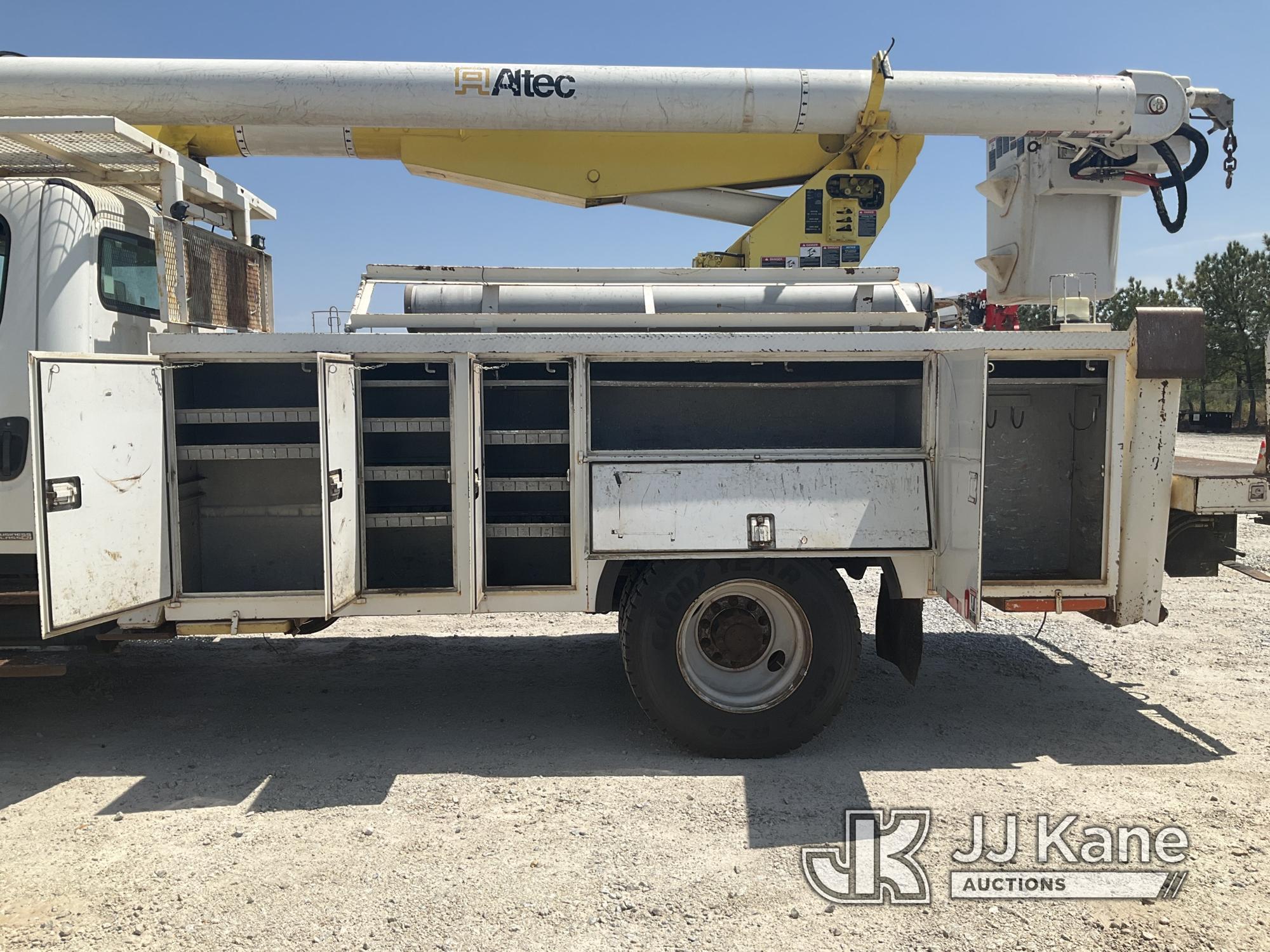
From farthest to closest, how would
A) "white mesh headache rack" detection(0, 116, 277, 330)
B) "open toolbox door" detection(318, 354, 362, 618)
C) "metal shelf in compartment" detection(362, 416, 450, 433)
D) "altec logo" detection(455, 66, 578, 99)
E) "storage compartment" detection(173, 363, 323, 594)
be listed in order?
"storage compartment" detection(173, 363, 323, 594), "altec logo" detection(455, 66, 578, 99), "metal shelf in compartment" detection(362, 416, 450, 433), "white mesh headache rack" detection(0, 116, 277, 330), "open toolbox door" detection(318, 354, 362, 618)

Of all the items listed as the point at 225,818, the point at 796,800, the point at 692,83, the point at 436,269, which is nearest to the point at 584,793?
the point at 796,800

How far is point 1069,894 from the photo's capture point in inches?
132

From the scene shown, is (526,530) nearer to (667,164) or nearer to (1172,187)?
(667,164)

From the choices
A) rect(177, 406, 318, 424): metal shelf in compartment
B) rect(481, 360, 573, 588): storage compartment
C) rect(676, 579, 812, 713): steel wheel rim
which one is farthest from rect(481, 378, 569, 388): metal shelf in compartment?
rect(676, 579, 812, 713): steel wheel rim

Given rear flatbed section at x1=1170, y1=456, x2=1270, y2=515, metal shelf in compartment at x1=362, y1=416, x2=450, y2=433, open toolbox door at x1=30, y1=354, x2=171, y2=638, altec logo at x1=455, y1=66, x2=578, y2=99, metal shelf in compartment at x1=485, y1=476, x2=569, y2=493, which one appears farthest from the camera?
altec logo at x1=455, y1=66, x2=578, y2=99

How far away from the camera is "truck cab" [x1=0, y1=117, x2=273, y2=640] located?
429 cm

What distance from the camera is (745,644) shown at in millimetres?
4648

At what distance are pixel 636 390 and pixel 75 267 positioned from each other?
2880 mm

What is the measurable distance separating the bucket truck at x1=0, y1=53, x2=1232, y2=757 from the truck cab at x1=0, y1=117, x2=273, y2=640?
0.02m

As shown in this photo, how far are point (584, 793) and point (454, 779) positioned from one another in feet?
2.13

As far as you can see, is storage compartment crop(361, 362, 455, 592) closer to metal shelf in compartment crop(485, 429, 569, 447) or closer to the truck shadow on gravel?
metal shelf in compartment crop(485, 429, 569, 447)

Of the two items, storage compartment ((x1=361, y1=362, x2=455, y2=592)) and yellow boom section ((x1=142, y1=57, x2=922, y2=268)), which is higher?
yellow boom section ((x1=142, y1=57, x2=922, y2=268))

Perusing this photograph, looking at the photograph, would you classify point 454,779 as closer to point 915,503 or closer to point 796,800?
point 796,800

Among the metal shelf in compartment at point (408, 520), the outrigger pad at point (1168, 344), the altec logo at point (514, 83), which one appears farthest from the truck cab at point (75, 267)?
the outrigger pad at point (1168, 344)
